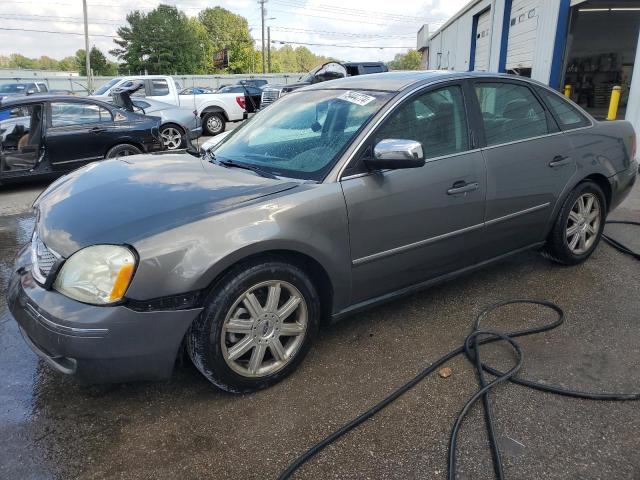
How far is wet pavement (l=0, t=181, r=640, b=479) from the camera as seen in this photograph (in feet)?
6.94

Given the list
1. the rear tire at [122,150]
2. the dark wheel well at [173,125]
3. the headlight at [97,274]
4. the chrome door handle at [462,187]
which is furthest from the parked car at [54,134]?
the chrome door handle at [462,187]

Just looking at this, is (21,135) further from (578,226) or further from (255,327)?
(578,226)

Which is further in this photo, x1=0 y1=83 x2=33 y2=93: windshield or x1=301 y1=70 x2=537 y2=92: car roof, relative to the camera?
x1=0 y1=83 x2=33 y2=93: windshield

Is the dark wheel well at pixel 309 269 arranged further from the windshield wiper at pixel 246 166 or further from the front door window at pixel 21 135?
the front door window at pixel 21 135

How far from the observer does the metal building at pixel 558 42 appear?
1320 centimetres

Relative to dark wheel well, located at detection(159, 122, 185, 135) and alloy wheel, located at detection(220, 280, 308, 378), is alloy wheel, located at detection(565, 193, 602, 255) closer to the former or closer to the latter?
alloy wheel, located at detection(220, 280, 308, 378)

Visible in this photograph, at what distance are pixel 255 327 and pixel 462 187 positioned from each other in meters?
1.58

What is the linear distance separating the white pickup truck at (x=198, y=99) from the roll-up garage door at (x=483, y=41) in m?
10.8

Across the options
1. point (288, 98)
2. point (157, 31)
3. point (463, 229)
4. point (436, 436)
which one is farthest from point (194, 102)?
point (157, 31)

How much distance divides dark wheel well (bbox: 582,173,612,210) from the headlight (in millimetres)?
3503

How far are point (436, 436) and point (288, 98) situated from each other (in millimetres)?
2553

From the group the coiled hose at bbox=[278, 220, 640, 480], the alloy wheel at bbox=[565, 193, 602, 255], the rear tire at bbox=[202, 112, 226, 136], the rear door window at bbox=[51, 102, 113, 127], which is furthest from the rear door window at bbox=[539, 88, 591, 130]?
the rear tire at bbox=[202, 112, 226, 136]

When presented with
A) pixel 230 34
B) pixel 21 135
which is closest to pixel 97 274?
pixel 21 135

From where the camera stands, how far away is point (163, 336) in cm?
226
